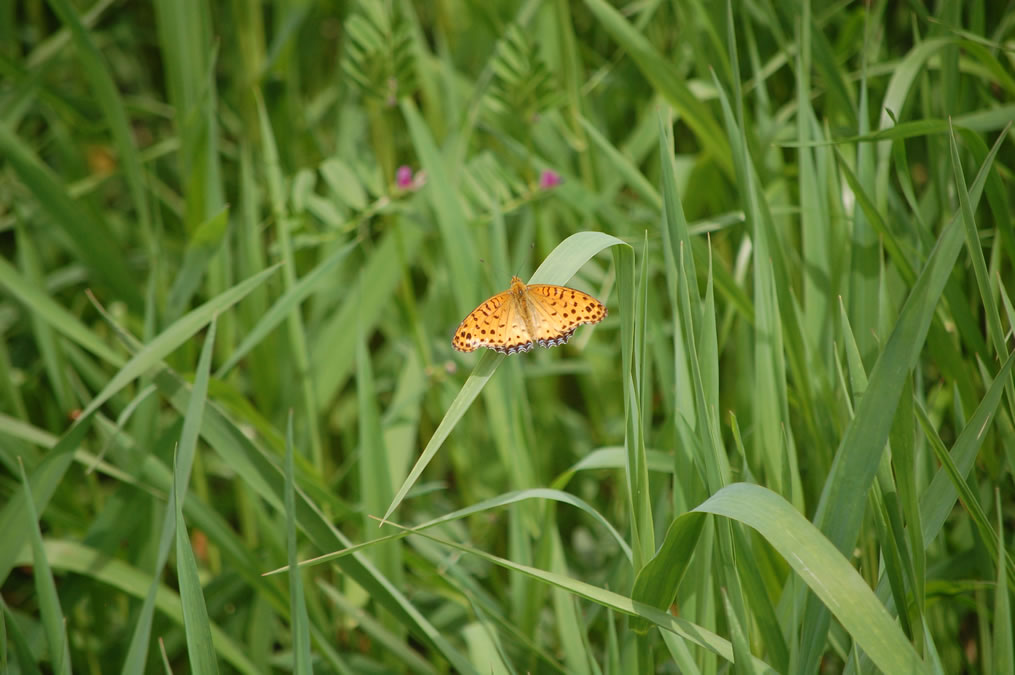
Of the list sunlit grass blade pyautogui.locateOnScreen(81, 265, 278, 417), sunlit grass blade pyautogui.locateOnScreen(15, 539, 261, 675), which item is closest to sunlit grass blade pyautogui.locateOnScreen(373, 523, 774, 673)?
sunlit grass blade pyautogui.locateOnScreen(81, 265, 278, 417)

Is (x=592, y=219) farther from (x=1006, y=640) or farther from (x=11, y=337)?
(x=11, y=337)

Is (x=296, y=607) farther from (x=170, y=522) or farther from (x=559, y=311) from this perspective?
(x=559, y=311)

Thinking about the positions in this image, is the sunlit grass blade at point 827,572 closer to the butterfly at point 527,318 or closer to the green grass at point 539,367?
the green grass at point 539,367

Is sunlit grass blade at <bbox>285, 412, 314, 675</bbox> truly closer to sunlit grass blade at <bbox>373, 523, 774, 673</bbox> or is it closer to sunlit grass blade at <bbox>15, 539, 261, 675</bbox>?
sunlit grass blade at <bbox>373, 523, 774, 673</bbox>

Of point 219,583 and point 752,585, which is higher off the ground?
point 752,585

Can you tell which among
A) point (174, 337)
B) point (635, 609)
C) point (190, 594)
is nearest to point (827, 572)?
point (635, 609)

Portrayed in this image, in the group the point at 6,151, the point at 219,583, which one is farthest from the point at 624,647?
the point at 6,151
